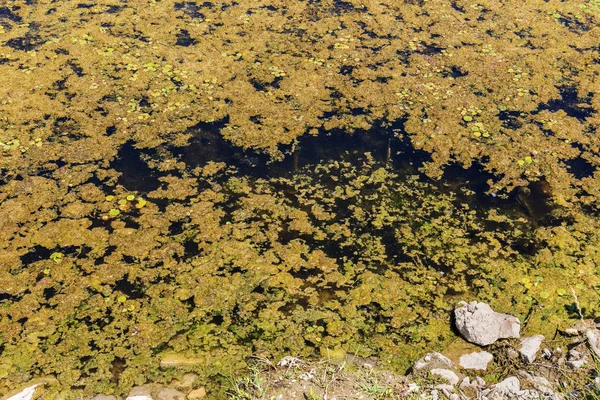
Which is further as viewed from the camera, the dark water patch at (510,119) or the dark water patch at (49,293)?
the dark water patch at (510,119)

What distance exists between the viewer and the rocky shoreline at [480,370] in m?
3.40

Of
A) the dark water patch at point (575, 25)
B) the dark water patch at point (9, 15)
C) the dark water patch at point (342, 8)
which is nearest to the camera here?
the dark water patch at point (9, 15)

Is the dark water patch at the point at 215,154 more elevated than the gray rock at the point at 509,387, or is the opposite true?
the gray rock at the point at 509,387

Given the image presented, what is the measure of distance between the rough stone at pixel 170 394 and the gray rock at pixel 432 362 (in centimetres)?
155

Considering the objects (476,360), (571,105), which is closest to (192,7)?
(571,105)

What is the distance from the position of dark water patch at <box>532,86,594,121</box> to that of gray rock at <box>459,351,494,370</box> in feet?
11.3

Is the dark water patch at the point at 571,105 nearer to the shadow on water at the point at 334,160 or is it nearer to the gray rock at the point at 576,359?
the shadow on water at the point at 334,160

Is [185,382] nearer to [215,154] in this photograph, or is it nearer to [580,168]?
[215,154]

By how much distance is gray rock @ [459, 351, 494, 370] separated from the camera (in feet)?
12.2

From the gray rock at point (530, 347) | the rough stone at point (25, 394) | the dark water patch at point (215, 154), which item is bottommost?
the rough stone at point (25, 394)

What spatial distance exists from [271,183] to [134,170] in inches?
53.0

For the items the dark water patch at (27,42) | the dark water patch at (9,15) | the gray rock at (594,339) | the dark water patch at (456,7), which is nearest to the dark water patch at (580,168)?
the gray rock at (594,339)

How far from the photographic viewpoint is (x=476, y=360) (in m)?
3.76

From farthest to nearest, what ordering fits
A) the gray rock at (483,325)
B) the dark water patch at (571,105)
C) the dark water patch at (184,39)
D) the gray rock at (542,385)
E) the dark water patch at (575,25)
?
1. the dark water patch at (575,25)
2. the dark water patch at (184,39)
3. the dark water patch at (571,105)
4. the gray rock at (483,325)
5. the gray rock at (542,385)
